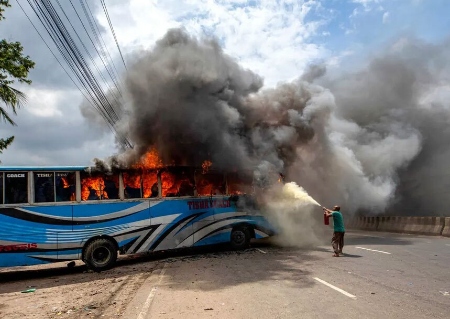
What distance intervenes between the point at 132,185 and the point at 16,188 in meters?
3.15

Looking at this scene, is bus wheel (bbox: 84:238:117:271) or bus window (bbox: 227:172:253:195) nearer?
bus wheel (bbox: 84:238:117:271)

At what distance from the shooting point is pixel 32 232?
9922 mm

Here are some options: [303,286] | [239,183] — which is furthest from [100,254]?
[303,286]

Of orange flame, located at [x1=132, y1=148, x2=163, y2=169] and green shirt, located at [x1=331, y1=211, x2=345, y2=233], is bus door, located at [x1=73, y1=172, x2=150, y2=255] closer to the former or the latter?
orange flame, located at [x1=132, y1=148, x2=163, y2=169]

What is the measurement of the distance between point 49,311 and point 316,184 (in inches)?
538

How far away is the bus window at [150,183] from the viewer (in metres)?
11.7

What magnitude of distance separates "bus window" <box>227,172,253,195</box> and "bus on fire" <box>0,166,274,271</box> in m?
0.04

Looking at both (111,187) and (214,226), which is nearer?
(111,187)

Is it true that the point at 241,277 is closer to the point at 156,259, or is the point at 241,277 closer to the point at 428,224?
the point at 156,259

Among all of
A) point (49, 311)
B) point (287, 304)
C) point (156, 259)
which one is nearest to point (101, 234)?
point (156, 259)

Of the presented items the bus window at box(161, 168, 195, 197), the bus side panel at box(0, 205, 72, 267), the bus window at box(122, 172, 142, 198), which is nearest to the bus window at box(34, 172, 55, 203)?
the bus side panel at box(0, 205, 72, 267)

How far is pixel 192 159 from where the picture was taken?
45.1ft

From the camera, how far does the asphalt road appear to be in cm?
558

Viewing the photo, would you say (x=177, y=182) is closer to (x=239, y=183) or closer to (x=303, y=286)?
(x=239, y=183)
